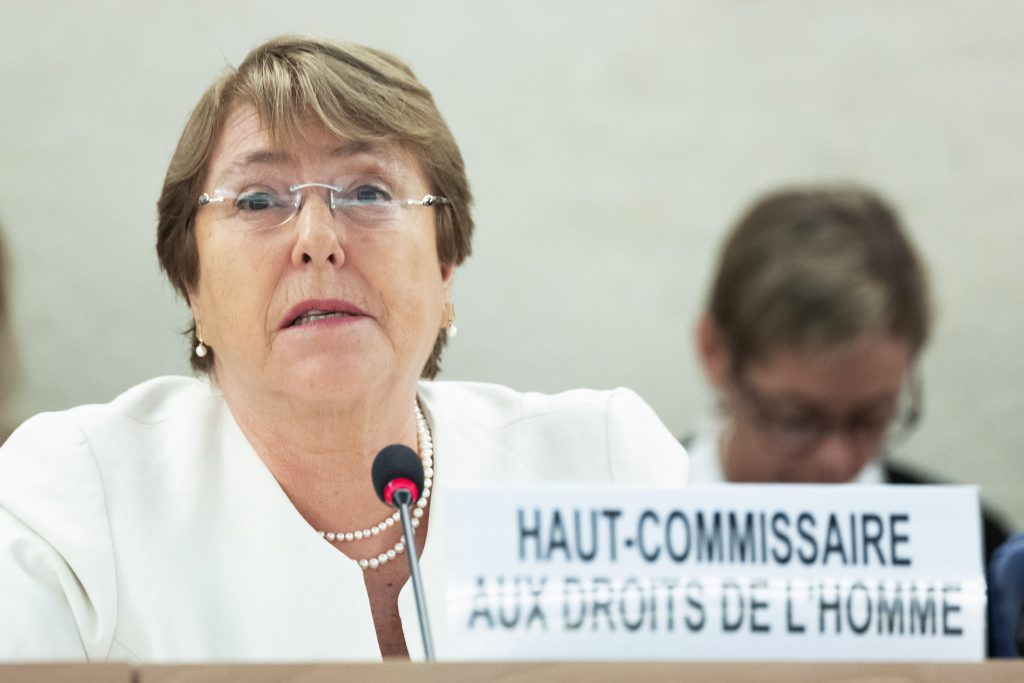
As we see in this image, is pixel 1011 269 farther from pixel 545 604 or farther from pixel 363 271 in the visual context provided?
pixel 545 604

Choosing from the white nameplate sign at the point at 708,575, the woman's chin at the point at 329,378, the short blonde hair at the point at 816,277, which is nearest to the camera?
the white nameplate sign at the point at 708,575

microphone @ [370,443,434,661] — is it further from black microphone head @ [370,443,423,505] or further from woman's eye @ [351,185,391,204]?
woman's eye @ [351,185,391,204]

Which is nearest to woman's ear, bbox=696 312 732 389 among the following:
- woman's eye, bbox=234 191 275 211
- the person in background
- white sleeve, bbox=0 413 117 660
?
the person in background

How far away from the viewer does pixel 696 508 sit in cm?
106

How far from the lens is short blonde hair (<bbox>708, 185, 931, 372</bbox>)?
5.49 feet

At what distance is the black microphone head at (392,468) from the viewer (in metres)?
1.22

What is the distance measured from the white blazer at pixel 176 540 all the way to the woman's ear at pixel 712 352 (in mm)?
155

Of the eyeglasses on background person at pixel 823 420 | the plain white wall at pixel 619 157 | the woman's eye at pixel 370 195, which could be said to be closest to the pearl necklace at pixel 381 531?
the plain white wall at pixel 619 157

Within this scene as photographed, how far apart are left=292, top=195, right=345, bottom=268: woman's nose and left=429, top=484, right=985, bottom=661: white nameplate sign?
1.98 ft

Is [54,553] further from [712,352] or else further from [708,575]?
[712,352]

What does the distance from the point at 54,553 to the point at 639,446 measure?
0.81m

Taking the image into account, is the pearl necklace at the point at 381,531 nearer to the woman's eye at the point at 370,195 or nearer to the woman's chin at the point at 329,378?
the woman's chin at the point at 329,378

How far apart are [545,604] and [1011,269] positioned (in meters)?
1.11

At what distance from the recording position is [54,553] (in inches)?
56.4
